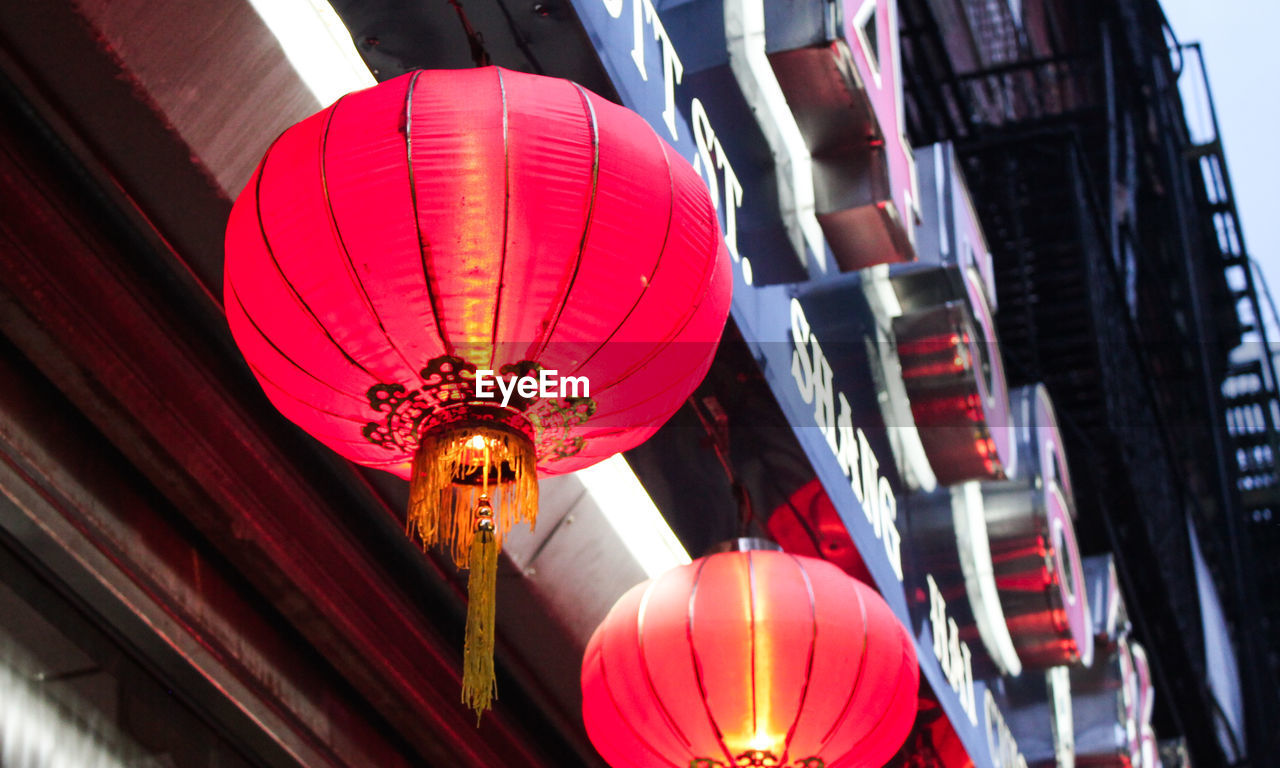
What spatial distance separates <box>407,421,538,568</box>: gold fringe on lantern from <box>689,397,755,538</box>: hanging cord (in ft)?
6.25

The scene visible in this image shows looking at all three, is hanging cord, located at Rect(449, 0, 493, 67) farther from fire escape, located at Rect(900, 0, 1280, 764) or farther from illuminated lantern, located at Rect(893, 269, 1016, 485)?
fire escape, located at Rect(900, 0, 1280, 764)

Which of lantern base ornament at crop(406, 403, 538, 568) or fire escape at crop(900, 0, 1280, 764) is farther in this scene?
fire escape at crop(900, 0, 1280, 764)

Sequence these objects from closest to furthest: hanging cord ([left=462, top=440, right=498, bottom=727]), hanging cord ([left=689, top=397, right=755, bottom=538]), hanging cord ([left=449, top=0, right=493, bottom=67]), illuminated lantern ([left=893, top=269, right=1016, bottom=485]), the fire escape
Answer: hanging cord ([left=462, top=440, right=498, bottom=727]), hanging cord ([left=449, top=0, right=493, bottom=67]), hanging cord ([left=689, top=397, right=755, bottom=538]), illuminated lantern ([left=893, top=269, right=1016, bottom=485]), the fire escape

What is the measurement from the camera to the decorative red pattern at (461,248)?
10.7 feet

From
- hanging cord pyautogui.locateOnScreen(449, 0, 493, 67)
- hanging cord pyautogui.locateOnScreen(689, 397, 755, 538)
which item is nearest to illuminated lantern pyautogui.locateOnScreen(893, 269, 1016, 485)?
hanging cord pyautogui.locateOnScreen(689, 397, 755, 538)

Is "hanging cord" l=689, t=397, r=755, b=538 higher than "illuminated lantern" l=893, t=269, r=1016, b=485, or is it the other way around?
"illuminated lantern" l=893, t=269, r=1016, b=485

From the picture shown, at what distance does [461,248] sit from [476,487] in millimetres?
858

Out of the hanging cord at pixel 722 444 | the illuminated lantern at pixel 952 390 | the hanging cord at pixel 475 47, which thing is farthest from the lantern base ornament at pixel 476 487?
the illuminated lantern at pixel 952 390

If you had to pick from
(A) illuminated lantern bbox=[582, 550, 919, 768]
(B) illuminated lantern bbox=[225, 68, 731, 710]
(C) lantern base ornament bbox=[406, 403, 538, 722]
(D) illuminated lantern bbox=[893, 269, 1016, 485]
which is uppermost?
(D) illuminated lantern bbox=[893, 269, 1016, 485]

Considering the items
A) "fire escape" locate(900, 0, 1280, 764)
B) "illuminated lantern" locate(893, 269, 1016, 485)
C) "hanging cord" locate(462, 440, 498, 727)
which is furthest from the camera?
"fire escape" locate(900, 0, 1280, 764)

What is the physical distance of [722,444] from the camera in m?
5.98

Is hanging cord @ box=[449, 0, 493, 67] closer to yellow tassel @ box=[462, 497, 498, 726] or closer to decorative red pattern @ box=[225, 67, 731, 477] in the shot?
decorative red pattern @ box=[225, 67, 731, 477]

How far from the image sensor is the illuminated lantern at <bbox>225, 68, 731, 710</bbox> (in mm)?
3273

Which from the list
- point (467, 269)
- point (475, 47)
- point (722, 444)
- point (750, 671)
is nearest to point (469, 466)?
point (467, 269)
